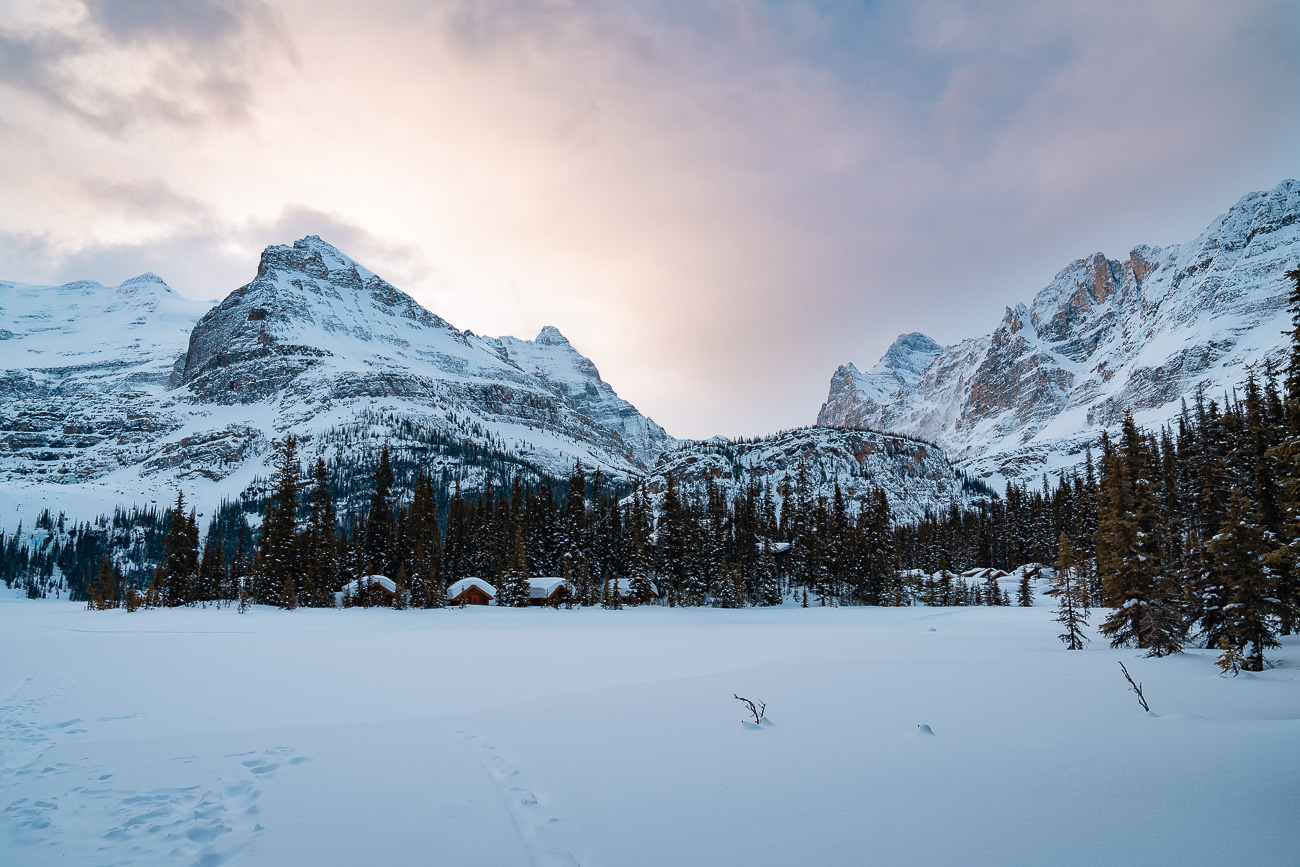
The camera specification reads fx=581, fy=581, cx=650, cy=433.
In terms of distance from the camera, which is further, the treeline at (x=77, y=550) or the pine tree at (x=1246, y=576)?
the treeline at (x=77, y=550)

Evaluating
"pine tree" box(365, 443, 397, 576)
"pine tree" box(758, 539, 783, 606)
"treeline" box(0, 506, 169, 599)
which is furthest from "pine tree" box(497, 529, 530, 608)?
"treeline" box(0, 506, 169, 599)

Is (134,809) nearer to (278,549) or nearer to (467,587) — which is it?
(278,549)

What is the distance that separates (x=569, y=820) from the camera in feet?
18.6

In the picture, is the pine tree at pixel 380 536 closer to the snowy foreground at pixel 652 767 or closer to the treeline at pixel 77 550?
the snowy foreground at pixel 652 767

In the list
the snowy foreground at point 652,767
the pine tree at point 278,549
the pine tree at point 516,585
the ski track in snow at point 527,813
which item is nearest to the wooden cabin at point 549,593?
the pine tree at point 516,585

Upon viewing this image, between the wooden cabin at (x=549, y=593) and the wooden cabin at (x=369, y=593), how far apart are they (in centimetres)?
1314

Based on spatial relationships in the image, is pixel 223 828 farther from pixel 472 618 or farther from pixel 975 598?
pixel 975 598

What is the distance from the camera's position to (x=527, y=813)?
5914 millimetres

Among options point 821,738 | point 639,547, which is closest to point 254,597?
point 639,547

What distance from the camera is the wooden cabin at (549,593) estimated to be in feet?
193

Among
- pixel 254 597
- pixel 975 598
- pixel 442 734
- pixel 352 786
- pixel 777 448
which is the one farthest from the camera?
pixel 777 448

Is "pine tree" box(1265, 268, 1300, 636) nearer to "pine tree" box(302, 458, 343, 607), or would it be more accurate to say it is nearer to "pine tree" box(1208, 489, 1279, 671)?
"pine tree" box(1208, 489, 1279, 671)

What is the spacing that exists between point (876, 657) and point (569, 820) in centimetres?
1397

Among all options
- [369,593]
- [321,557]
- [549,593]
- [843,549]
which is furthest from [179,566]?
[843,549]
